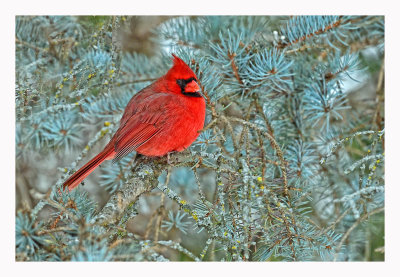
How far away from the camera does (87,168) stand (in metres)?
1.61

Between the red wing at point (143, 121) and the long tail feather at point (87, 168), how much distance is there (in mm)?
50

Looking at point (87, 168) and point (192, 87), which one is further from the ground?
point (192, 87)

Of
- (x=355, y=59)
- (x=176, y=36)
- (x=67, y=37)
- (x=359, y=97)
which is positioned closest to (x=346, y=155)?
(x=359, y=97)

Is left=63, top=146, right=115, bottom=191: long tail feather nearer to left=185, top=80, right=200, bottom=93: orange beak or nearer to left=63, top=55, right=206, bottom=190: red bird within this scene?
left=63, top=55, right=206, bottom=190: red bird

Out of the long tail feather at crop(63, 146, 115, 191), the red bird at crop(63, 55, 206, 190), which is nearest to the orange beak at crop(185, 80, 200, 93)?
the red bird at crop(63, 55, 206, 190)

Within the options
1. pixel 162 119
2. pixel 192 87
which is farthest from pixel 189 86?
pixel 162 119

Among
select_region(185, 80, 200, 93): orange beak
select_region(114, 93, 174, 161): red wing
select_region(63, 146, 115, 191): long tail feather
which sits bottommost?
select_region(63, 146, 115, 191): long tail feather

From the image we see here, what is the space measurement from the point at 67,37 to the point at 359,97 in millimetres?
1158

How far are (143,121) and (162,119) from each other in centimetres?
7

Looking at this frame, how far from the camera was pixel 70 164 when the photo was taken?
1677mm

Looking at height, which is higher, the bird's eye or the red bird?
the bird's eye

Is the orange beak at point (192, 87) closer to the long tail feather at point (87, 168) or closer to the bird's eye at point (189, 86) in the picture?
the bird's eye at point (189, 86)

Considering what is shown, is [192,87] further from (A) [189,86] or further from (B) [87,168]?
(B) [87,168]

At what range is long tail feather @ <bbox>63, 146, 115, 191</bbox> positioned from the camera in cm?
159
